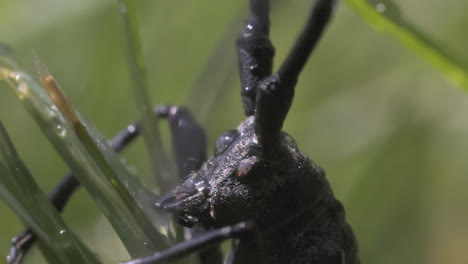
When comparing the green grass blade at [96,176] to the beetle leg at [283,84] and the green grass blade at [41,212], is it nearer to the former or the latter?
the green grass blade at [41,212]

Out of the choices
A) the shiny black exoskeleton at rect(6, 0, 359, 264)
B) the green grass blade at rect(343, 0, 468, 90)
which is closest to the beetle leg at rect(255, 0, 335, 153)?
the shiny black exoskeleton at rect(6, 0, 359, 264)

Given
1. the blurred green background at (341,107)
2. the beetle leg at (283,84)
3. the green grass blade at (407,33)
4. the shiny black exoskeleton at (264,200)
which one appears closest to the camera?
the beetle leg at (283,84)

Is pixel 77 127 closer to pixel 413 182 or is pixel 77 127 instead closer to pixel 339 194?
pixel 339 194

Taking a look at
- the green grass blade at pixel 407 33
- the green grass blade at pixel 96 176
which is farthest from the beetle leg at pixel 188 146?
the green grass blade at pixel 407 33

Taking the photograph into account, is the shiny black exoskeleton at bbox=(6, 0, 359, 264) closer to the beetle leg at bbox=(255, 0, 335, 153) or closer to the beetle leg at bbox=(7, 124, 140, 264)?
the beetle leg at bbox=(255, 0, 335, 153)

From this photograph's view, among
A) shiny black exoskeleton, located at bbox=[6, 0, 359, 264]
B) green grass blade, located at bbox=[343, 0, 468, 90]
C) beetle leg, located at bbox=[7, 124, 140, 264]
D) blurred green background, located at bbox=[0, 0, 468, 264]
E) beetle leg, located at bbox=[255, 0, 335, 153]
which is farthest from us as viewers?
blurred green background, located at bbox=[0, 0, 468, 264]

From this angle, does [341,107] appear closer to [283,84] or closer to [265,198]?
[265,198]
